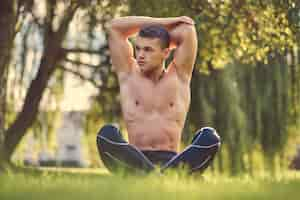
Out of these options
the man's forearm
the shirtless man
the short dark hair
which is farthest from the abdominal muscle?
the man's forearm

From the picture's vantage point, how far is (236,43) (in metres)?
10.1

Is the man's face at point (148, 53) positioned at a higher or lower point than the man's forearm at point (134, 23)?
lower

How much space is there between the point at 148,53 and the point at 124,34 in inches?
15.8

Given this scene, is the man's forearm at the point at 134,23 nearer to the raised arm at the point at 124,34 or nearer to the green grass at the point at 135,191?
the raised arm at the point at 124,34

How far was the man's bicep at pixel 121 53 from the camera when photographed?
5223 millimetres

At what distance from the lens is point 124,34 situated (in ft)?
17.6

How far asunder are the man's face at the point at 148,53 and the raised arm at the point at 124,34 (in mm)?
193

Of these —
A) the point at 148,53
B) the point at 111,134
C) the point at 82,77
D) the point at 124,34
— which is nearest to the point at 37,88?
the point at 82,77

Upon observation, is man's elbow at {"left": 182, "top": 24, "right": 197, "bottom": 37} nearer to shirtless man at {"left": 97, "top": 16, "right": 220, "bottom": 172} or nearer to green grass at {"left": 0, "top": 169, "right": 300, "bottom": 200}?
shirtless man at {"left": 97, "top": 16, "right": 220, "bottom": 172}

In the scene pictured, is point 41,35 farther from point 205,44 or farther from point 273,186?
point 273,186

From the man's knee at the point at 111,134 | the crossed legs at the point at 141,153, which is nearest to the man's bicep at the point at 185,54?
the crossed legs at the point at 141,153

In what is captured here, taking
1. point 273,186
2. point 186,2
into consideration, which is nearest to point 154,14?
point 186,2

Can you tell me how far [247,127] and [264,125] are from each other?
21.5 inches

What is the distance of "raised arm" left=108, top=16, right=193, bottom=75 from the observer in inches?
206
